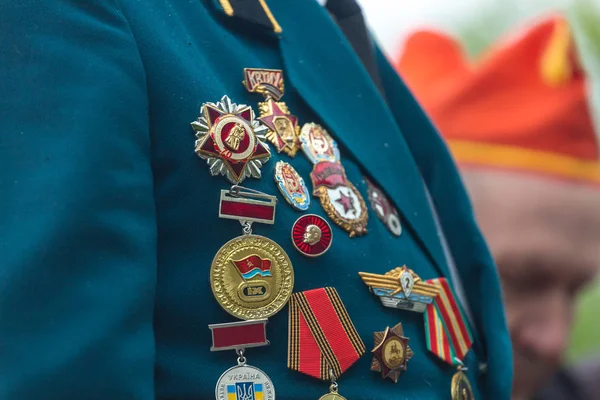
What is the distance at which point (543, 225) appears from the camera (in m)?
1.92

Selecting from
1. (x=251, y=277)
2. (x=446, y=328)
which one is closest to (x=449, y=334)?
(x=446, y=328)

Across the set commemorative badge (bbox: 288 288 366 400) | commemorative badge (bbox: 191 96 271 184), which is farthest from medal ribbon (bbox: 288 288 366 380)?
commemorative badge (bbox: 191 96 271 184)

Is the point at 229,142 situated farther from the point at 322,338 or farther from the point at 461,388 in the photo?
the point at 461,388

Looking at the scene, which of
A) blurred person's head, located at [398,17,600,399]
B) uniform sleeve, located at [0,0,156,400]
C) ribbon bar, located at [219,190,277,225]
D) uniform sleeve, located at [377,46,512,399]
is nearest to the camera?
uniform sleeve, located at [0,0,156,400]

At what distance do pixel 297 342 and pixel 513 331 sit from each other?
4.38 feet

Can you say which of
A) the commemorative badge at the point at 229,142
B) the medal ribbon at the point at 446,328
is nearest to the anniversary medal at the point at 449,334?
the medal ribbon at the point at 446,328

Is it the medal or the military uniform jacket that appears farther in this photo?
the medal

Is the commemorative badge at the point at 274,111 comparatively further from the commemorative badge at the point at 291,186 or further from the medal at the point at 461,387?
the medal at the point at 461,387

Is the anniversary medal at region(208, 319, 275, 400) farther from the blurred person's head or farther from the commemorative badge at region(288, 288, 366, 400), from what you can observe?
the blurred person's head

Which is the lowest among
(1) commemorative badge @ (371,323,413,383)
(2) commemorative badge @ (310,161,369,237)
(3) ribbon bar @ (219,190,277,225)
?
(1) commemorative badge @ (371,323,413,383)

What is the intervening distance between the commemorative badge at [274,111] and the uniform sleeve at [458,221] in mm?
231

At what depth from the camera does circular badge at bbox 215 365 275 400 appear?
605 millimetres

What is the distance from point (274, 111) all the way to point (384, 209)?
0.14m

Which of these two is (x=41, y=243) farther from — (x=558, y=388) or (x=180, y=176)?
(x=558, y=388)
